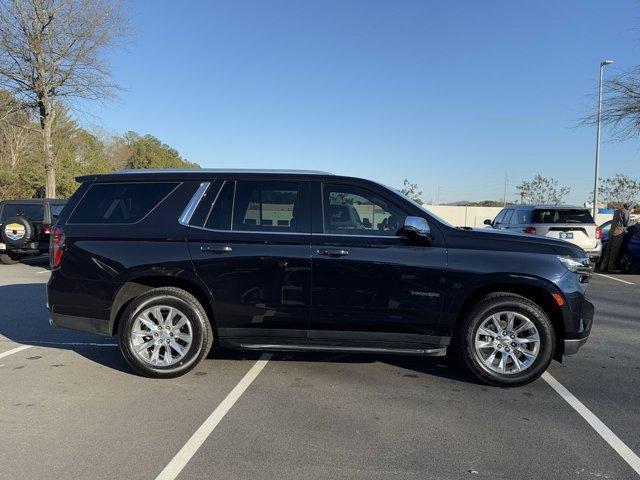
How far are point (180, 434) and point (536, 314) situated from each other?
320cm

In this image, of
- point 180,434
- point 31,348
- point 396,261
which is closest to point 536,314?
point 396,261

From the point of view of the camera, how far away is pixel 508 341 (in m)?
4.64

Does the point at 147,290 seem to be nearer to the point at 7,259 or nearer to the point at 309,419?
the point at 309,419

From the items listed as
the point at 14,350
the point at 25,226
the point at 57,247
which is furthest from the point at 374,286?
the point at 25,226

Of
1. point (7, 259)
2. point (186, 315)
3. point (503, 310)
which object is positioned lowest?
point (7, 259)

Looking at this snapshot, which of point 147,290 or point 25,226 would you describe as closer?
point 147,290

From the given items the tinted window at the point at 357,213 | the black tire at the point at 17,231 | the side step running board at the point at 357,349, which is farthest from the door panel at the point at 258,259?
the black tire at the point at 17,231

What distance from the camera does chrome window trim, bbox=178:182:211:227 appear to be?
15.8 feet

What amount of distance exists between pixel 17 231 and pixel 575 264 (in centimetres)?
1255

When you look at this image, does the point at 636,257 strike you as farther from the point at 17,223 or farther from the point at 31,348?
the point at 17,223

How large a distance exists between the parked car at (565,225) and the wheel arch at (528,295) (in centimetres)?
755

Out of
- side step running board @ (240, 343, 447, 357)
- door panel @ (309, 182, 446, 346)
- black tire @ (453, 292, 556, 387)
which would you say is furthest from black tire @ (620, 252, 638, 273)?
door panel @ (309, 182, 446, 346)

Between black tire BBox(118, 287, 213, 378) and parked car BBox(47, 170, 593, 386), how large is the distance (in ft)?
0.04

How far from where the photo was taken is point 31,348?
5.78 meters
